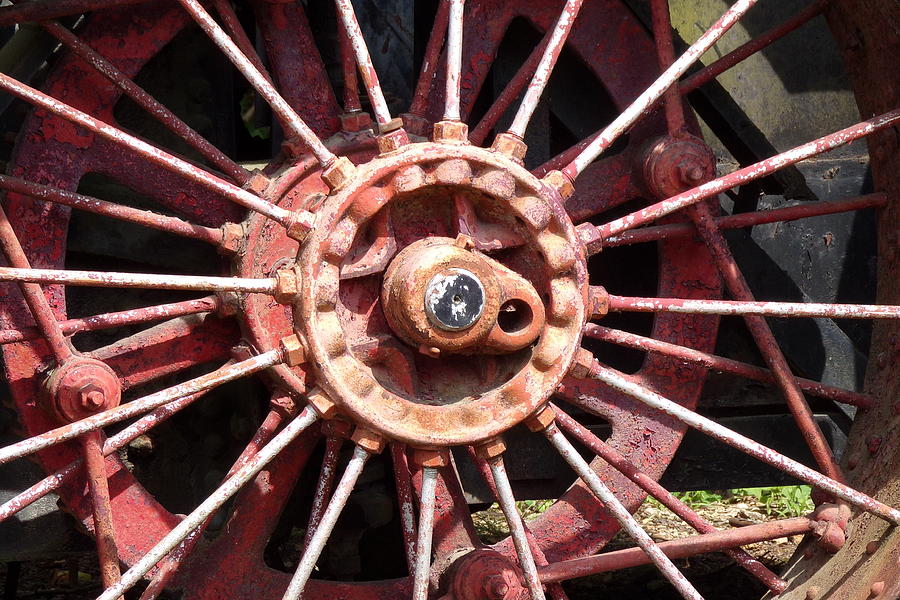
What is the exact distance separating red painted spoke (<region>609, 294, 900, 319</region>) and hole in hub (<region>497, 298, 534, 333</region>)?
25cm

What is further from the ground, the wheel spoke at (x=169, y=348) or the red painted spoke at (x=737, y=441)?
the wheel spoke at (x=169, y=348)

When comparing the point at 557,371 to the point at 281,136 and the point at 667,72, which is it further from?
the point at 281,136

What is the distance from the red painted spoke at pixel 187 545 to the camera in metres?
2.67

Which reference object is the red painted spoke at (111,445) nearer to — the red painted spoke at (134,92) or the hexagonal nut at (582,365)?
the red painted spoke at (134,92)

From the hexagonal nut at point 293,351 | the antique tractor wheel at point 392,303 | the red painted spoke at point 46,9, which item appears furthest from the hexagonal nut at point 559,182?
the red painted spoke at point 46,9

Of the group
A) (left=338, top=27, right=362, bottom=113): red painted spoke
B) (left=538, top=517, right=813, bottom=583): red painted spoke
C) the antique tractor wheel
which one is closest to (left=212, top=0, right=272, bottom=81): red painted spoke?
the antique tractor wheel

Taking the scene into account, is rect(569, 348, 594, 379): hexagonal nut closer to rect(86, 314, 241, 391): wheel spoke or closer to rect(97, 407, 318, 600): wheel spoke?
rect(97, 407, 318, 600): wheel spoke

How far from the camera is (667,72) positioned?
264cm

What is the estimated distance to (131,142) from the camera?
2.39 meters

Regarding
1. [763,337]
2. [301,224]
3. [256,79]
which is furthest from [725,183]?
[256,79]

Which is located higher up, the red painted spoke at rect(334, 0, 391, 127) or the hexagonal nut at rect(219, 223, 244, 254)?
the red painted spoke at rect(334, 0, 391, 127)

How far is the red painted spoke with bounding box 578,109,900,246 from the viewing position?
263cm

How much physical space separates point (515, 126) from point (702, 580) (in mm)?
2300

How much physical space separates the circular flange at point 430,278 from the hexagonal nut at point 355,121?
48 centimetres
